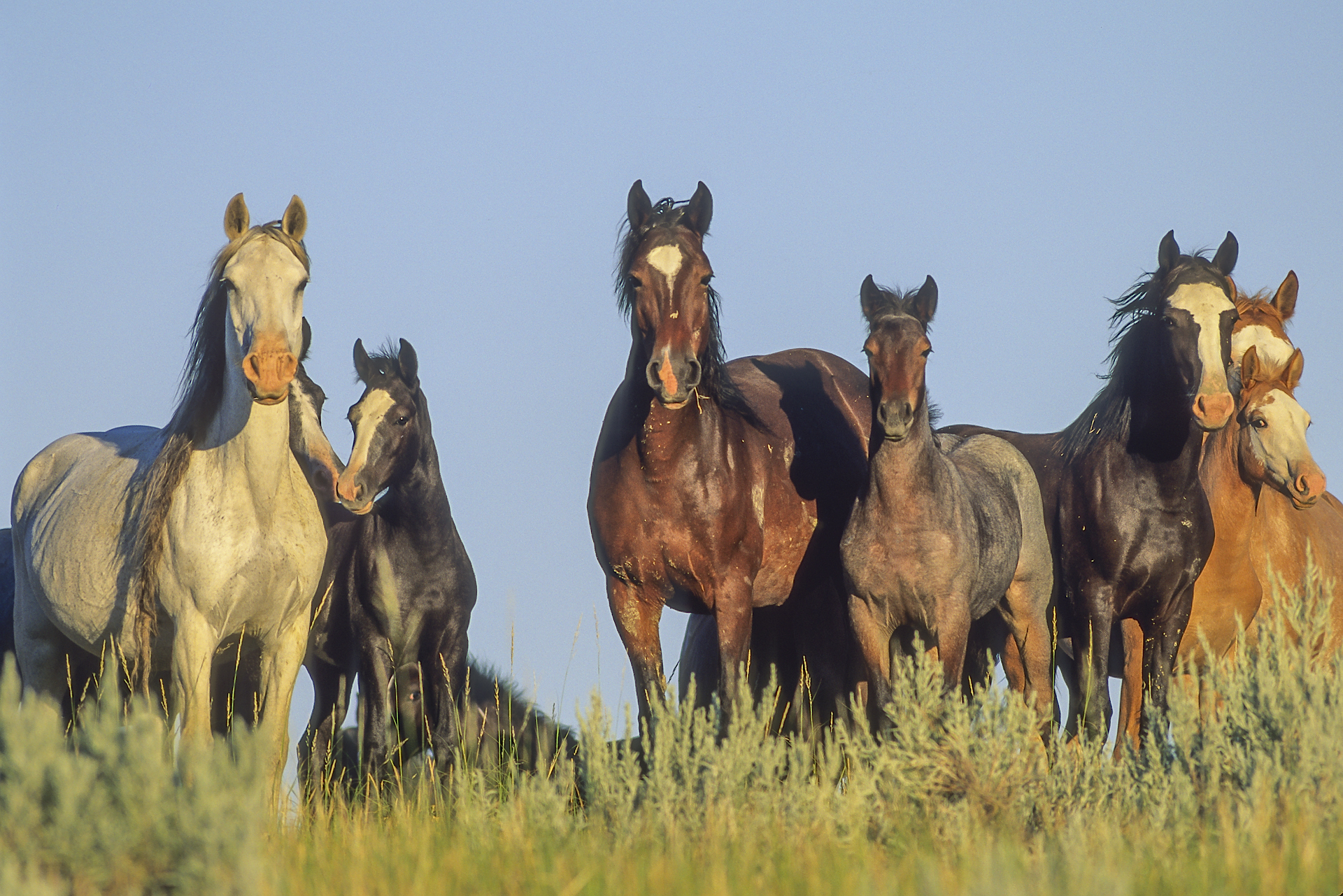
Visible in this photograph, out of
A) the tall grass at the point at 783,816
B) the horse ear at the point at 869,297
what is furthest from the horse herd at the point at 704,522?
the tall grass at the point at 783,816

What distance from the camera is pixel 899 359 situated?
20.6ft

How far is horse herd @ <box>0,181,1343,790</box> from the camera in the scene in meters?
5.97

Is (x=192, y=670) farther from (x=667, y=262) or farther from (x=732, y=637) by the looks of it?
(x=667, y=262)

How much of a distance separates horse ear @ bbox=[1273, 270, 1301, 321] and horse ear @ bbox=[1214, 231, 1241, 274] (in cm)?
127

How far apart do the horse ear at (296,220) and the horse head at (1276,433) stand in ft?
17.2

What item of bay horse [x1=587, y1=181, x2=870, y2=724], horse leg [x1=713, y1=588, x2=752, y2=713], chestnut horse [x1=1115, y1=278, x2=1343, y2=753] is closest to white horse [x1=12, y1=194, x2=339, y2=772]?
bay horse [x1=587, y1=181, x2=870, y2=724]

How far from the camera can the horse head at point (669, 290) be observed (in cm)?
609

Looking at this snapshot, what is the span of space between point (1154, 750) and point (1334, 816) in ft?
2.83

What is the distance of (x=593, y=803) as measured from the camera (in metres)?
4.84

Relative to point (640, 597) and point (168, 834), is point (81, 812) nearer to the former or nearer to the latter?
point (168, 834)

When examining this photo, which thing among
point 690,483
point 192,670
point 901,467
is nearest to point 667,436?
point 690,483

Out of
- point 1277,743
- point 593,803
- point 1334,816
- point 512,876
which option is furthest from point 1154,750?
point 512,876

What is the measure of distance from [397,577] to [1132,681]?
4.10m

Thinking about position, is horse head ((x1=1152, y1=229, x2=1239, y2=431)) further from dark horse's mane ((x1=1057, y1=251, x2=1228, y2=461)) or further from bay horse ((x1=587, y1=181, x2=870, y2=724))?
bay horse ((x1=587, y1=181, x2=870, y2=724))
